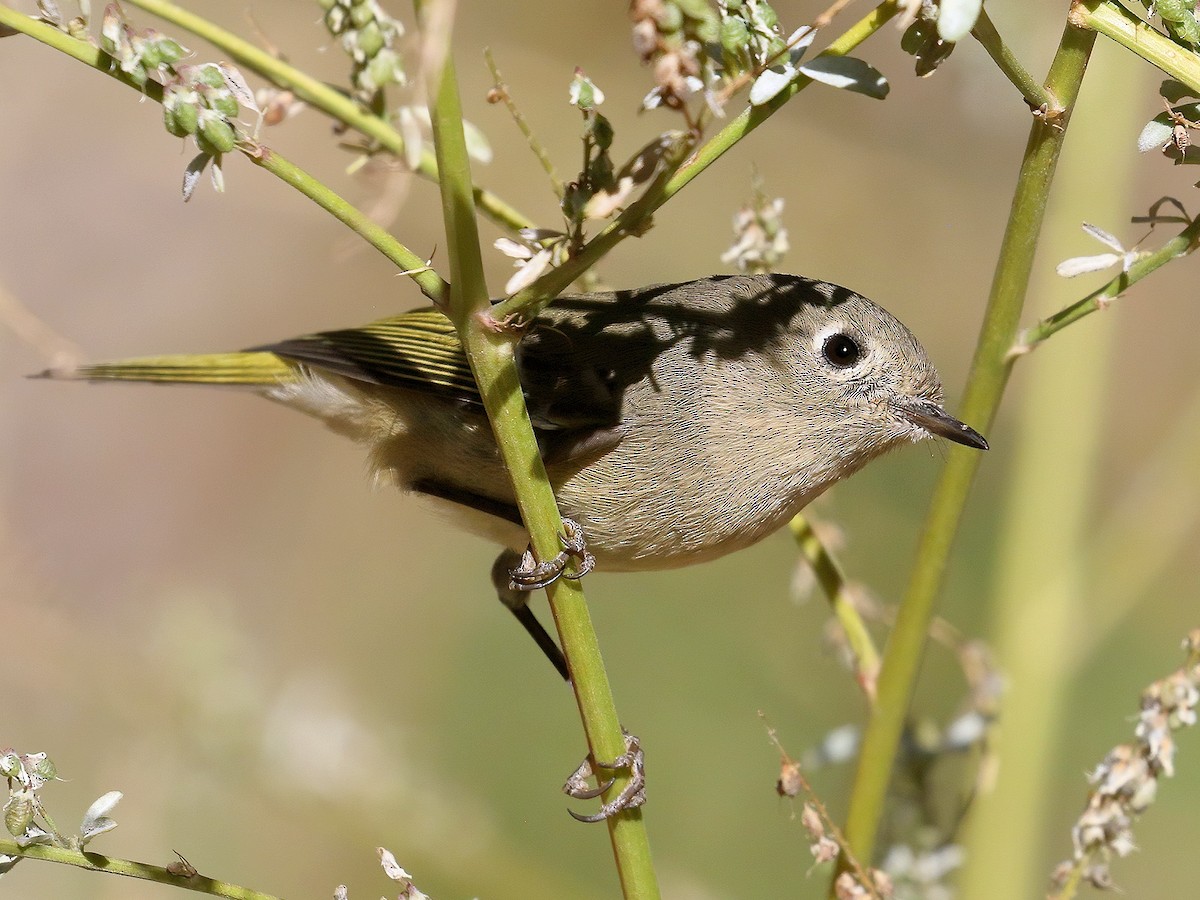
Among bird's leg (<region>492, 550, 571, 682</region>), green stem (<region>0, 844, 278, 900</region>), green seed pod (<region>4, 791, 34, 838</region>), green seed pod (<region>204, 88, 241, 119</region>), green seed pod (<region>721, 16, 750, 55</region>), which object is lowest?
green stem (<region>0, 844, 278, 900</region>)

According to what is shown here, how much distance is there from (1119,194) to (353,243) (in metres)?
1.67

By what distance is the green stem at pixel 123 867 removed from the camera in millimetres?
1105

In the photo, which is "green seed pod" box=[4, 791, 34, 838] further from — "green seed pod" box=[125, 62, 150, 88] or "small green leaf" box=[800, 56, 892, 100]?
"small green leaf" box=[800, 56, 892, 100]

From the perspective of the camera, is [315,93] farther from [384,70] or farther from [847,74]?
[847,74]

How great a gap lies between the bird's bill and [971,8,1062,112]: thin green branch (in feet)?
1.37

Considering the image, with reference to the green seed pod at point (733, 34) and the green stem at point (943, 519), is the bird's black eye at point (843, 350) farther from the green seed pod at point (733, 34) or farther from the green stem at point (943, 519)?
the green seed pod at point (733, 34)

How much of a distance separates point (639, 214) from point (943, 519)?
615 mm

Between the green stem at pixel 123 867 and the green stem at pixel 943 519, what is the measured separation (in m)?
0.74

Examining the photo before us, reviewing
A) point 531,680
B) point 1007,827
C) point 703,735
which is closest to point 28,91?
point 531,680

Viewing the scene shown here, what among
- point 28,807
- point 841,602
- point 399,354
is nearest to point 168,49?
point 28,807

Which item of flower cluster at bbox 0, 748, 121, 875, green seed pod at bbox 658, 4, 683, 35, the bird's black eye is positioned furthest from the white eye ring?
flower cluster at bbox 0, 748, 121, 875

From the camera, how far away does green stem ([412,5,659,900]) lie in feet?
3.36

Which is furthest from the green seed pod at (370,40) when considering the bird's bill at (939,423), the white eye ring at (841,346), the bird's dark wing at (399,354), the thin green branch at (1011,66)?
the white eye ring at (841,346)

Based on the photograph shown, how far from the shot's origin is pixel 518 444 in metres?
1.17
